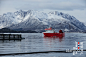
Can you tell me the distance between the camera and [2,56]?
1106 inches

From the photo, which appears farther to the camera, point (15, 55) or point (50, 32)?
point (50, 32)

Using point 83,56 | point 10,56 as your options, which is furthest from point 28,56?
point 83,56

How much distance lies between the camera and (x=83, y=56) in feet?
92.1

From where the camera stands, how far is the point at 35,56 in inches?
1103

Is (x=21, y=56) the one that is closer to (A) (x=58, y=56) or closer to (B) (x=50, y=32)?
(A) (x=58, y=56)

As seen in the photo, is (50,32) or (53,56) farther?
(50,32)

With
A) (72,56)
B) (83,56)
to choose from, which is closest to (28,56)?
(72,56)


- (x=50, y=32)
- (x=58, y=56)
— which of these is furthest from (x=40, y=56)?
(x=50, y=32)

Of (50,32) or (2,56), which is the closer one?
(2,56)

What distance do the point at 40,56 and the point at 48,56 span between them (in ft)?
4.08

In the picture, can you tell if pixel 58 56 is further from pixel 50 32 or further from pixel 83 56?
pixel 50 32

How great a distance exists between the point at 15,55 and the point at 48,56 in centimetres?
538

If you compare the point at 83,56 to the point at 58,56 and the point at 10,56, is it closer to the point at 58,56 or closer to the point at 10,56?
the point at 58,56

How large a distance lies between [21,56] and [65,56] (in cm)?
684
